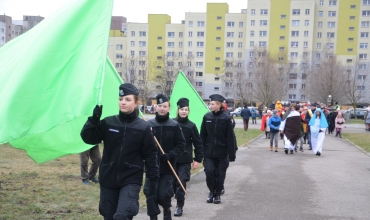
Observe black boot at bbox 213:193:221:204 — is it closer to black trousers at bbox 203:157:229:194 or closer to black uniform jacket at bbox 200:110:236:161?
black trousers at bbox 203:157:229:194

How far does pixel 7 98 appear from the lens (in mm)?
4902

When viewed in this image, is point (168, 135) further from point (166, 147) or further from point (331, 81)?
point (331, 81)

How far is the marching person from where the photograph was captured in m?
17.6

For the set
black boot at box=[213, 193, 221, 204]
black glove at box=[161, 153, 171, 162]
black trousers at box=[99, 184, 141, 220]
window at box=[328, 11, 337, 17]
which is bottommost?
black boot at box=[213, 193, 221, 204]

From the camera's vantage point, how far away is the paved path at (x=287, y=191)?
7.98 metres

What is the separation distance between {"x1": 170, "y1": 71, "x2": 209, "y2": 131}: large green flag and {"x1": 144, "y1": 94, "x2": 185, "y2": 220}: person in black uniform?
4.15 meters

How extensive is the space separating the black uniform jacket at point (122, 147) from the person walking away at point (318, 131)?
13784mm

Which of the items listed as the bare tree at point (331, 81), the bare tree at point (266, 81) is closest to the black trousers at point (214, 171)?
the bare tree at point (266, 81)

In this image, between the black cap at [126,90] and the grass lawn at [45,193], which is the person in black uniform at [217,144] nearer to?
the grass lawn at [45,193]

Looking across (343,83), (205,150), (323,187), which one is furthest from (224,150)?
(343,83)

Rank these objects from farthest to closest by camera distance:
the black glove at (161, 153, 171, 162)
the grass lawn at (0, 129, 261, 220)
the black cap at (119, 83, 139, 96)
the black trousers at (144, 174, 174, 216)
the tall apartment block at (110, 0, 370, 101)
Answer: the tall apartment block at (110, 0, 370, 101) → the grass lawn at (0, 129, 261, 220) → the black glove at (161, 153, 171, 162) → the black trousers at (144, 174, 174, 216) → the black cap at (119, 83, 139, 96)

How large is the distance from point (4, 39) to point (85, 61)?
419 ft

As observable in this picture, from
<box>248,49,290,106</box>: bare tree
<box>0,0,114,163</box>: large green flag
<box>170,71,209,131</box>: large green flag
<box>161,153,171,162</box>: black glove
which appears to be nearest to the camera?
<box>0,0,114,163</box>: large green flag

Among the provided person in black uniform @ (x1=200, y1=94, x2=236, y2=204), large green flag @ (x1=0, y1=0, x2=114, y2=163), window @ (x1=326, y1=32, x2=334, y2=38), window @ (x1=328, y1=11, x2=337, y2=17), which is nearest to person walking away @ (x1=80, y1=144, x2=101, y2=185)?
person in black uniform @ (x1=200, y1=94, x2=236, y2=204)
